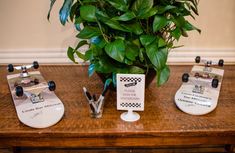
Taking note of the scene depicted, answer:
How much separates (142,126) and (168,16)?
14.7 inches

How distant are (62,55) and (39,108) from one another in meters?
0.57

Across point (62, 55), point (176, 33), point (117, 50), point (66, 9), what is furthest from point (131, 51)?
point (62, 55)

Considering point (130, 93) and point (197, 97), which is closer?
point (130, 93)

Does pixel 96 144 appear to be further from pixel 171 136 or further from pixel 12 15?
pixel 12 15

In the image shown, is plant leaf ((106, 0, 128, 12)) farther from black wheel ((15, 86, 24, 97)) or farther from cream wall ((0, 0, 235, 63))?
cream wall ((0, 0, 235, 63))

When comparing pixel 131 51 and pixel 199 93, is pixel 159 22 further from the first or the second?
pixel 199 93

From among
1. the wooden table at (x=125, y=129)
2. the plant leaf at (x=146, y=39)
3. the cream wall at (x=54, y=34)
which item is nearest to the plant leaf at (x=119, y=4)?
the plant leaf at (x=146, y=39)

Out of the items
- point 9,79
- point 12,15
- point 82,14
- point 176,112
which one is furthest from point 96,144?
point 12,15

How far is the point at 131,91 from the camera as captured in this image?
81 centimetres

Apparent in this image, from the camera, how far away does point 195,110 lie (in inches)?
34.0

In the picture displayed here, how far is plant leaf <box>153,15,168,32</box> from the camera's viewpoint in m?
0.78

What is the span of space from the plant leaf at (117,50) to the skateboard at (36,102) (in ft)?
0.89

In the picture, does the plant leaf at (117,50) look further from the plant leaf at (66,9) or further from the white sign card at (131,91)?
the plant leaf at (66,9)

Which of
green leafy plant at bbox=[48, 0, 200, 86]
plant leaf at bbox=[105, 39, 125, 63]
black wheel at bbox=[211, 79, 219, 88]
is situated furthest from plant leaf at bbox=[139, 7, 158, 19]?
black wheel at bbox=[211, 79, 219, 88]
